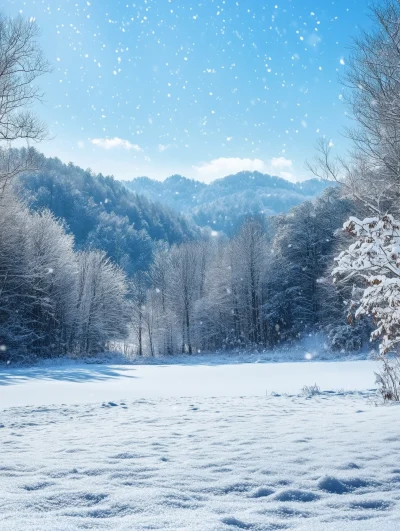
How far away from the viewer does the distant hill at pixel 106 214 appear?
93812 millimetres

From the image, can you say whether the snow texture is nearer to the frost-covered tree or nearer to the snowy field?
the snowy field

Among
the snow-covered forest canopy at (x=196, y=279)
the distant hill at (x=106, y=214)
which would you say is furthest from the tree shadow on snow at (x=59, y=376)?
the distant hill at (x=106, y=214)

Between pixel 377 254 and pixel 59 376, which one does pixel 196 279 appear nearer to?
pixel 59 376

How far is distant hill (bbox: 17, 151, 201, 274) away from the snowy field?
7821 centimetres

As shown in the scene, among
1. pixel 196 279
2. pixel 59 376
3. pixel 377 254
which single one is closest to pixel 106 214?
pixel 196 279

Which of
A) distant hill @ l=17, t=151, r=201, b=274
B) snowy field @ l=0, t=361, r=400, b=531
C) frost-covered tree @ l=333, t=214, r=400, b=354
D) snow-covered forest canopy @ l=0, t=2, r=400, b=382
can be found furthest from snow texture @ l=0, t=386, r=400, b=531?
distant hill @ l=17, t=151, r=201, b=274

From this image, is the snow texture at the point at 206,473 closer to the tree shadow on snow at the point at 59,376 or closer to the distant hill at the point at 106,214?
the tree shadow on snow at the point at 59,376

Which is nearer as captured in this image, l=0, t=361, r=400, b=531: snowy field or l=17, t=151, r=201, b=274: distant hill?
l=0, t=361, r=400, b=531: snowy field

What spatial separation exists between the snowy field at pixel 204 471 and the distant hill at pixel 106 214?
257 ft

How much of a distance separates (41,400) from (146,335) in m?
30.4

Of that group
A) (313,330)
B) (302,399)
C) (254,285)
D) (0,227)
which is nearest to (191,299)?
(254,285)

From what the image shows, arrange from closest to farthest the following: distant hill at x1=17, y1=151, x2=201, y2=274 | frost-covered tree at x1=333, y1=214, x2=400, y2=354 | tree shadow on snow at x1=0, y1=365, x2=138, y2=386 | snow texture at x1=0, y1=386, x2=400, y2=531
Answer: snow texture at x1=0, y1=386, x2=400, y2=531 < frost-covered tree at x1=333, y1=214, x2=400, y2=354 < tree shadow on snow at x1=0, y1=365, x2=138, y2=386 < distant hill at x1=17, y1=151, x2=201, y2=274

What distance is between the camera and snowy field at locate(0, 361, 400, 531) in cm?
246

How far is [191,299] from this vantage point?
37438 millimetres
